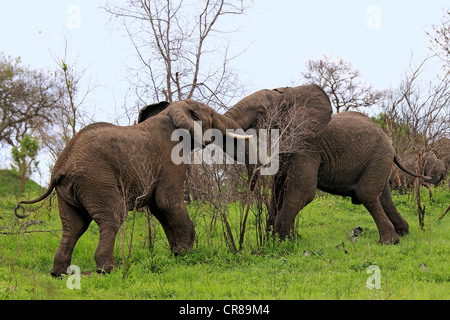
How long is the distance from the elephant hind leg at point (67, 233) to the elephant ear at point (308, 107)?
3506 millimetres

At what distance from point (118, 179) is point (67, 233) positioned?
999 millimetres

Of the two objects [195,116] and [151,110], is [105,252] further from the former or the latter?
[151,110]

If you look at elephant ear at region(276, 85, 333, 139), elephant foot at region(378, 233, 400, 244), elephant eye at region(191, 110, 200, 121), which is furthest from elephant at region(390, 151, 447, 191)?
elephant eye at region(191, 110, 200, 121)

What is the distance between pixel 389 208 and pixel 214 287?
4.90m

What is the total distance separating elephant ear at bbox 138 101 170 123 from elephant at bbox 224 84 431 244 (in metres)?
1.08

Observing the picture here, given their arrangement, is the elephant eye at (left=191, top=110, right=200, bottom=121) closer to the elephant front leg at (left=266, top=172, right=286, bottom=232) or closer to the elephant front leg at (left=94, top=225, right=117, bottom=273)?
the elephant front leg at (left=266, top=172, right=286, bottom=232)

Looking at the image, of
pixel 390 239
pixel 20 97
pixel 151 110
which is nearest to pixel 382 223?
pixel 390 239

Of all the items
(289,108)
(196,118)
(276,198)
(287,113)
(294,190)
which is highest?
(289,108)

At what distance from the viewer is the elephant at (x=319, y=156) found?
878 cm

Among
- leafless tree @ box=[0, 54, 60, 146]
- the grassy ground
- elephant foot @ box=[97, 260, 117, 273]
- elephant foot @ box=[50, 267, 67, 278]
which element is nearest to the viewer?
the grassy ground

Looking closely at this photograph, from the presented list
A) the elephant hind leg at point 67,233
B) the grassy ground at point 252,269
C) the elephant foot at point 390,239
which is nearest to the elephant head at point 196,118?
the grassy ground at point 252,269

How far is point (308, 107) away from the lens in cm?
909

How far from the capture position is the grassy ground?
5.87 metres

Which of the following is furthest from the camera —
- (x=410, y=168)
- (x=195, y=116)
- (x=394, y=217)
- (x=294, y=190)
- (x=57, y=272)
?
(x=410, y=168)
